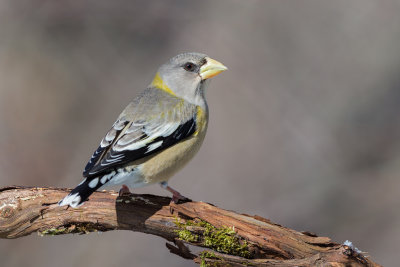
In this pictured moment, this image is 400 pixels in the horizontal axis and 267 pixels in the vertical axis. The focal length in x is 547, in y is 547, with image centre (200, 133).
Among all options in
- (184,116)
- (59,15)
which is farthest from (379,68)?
Answer: (59,15)

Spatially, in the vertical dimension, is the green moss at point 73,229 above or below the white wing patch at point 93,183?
below

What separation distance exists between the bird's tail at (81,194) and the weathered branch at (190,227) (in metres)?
0.33

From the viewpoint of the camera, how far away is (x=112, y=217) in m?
4.66

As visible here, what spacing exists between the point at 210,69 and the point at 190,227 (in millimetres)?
1741

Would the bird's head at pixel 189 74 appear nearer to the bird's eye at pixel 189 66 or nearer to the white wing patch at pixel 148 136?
the bird's eye at pixel 189 66

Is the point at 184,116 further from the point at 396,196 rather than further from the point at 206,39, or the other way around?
the point at 396,196

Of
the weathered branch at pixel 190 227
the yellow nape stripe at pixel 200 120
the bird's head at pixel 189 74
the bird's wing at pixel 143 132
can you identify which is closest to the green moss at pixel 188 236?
the weathered branch at pixel 190 227

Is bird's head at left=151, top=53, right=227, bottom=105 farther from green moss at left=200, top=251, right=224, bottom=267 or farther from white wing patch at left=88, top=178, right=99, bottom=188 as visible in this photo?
green moss at left=200, top=251, right=224, bottom=267

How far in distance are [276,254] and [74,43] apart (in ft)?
18.3

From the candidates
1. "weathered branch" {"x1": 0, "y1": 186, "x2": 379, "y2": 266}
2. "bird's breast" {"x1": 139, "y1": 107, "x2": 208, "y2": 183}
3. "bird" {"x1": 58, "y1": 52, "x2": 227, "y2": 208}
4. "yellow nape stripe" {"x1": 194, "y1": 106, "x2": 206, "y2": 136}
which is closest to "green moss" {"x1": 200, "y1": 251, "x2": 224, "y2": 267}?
"weathered branch" {"x1": 0, "y1": 186, "x2": 379, "y2": 266}

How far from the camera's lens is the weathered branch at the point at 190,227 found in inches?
171

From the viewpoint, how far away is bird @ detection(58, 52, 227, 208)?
4.54 metres

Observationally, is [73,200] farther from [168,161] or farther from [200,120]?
[200,120]

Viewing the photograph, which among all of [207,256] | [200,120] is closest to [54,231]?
[207,256]
